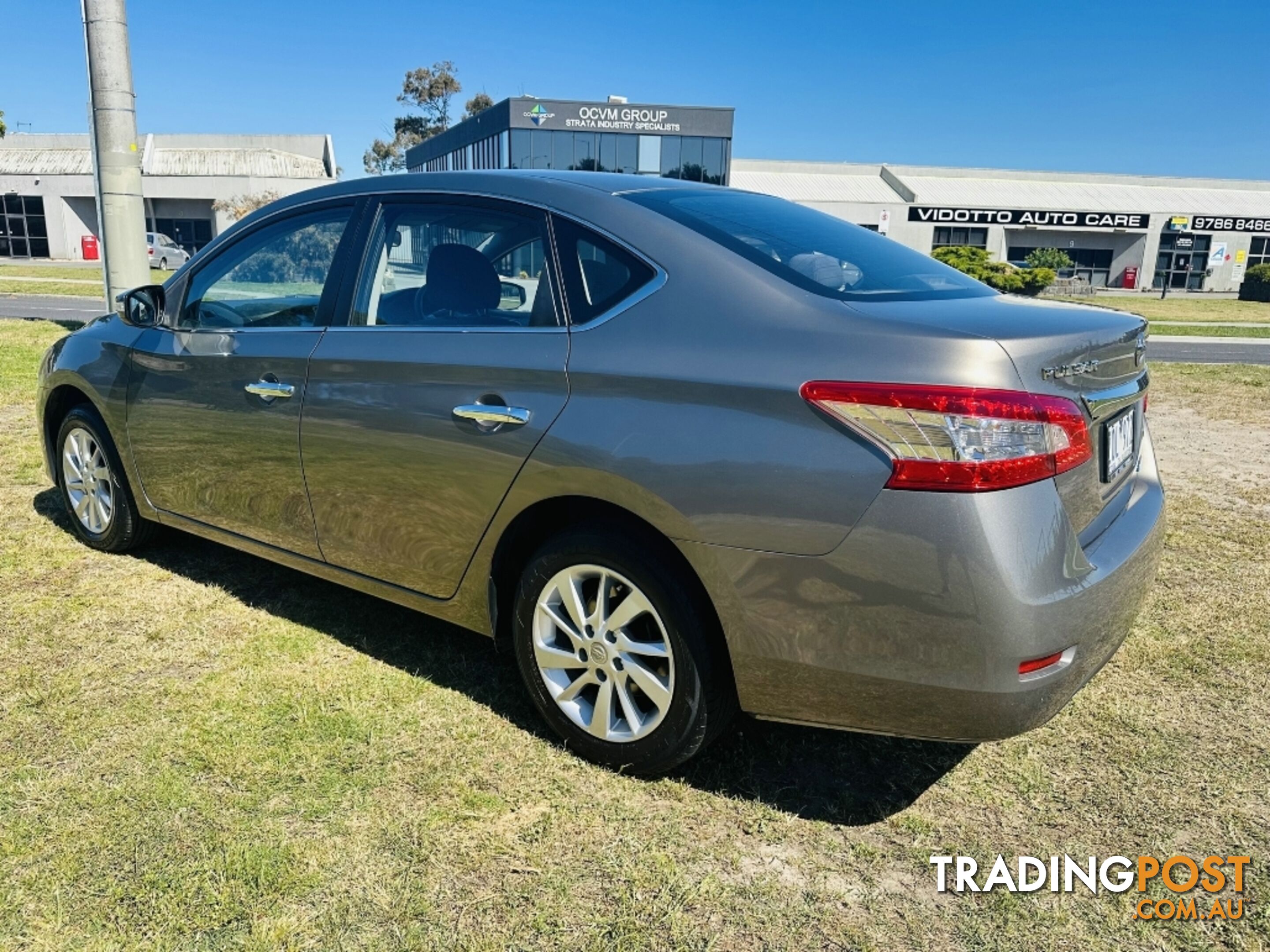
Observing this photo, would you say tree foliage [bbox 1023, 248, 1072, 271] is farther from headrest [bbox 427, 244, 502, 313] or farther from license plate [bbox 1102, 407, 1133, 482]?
headrest [bbox 427, 244, 502, 313]

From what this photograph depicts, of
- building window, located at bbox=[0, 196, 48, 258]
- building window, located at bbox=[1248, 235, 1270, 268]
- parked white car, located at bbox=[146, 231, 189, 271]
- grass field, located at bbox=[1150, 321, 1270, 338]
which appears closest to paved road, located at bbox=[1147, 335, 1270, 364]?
grass field, located at bbox=[1150, 321, 1270, 338]

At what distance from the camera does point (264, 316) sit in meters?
3.70

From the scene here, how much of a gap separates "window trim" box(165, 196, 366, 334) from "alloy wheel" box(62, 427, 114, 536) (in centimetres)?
85

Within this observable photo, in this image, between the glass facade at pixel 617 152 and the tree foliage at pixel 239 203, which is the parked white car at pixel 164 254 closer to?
the tree foliage at pixel 239 203

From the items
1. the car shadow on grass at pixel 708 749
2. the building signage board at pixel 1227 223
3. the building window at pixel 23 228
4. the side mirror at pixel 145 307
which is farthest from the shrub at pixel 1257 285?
the building window at pixel 23 228

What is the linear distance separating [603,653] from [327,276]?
1.75 meters

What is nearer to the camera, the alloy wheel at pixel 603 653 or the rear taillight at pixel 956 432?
the rear taillight at pixel 956 432

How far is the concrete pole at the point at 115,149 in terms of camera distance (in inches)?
425

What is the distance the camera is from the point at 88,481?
15.0 ft

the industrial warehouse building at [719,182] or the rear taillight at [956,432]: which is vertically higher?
the industrial warehouse building at [719,182]

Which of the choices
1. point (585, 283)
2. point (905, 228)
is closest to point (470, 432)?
point (585, 283)

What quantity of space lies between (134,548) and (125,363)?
3.15 ft

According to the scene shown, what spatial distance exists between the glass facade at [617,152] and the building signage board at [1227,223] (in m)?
27.9

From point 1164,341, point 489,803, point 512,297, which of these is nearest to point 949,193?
point 1164,341
